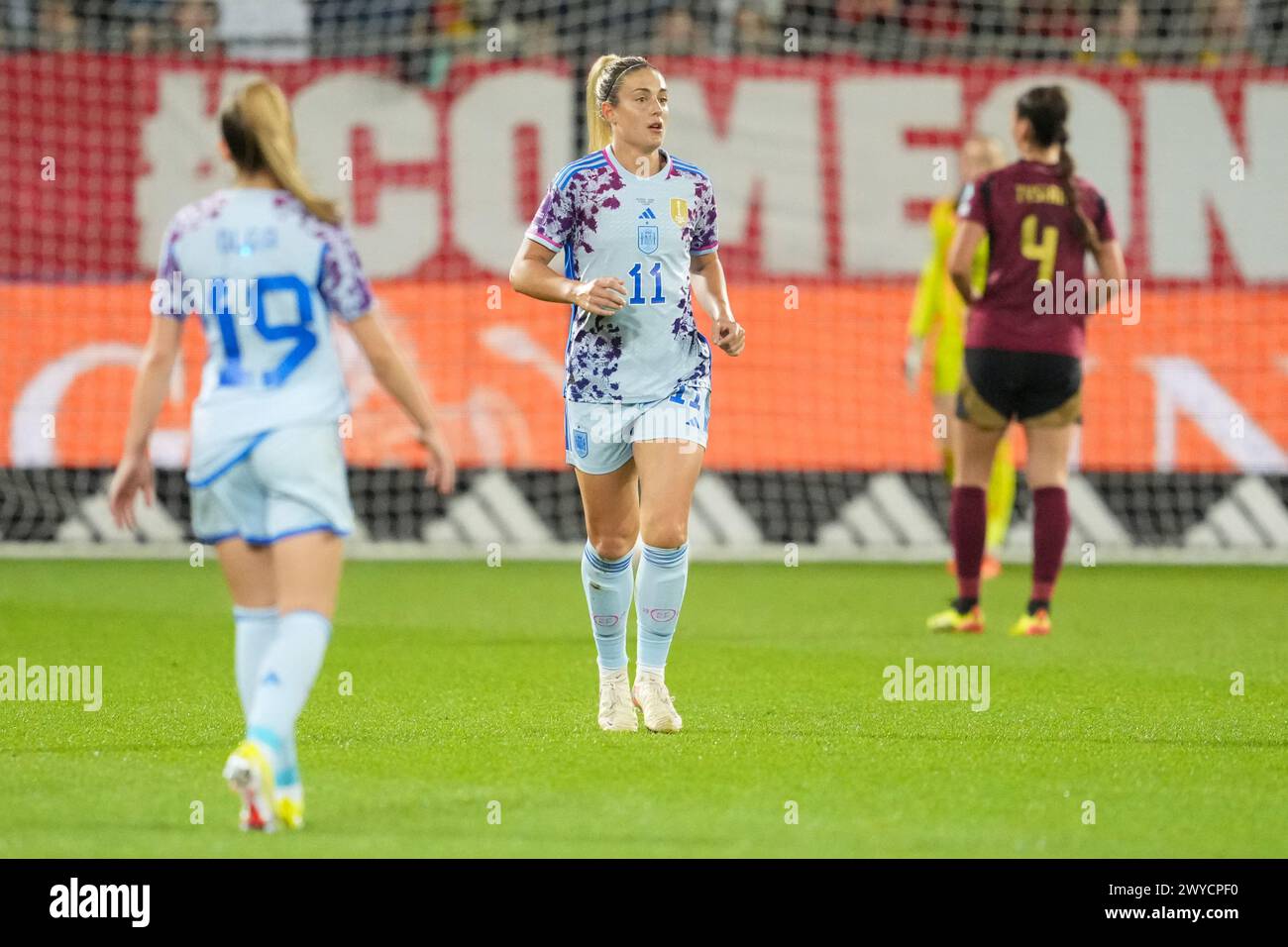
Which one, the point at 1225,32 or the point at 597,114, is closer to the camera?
the point at 597,114

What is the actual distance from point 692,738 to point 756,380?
25.3 ft

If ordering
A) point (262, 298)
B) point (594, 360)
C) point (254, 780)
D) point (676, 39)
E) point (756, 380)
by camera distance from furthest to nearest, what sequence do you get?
point (676, 39), point (756, 380), point (594, 360), point (262, 298), point (254, 780)

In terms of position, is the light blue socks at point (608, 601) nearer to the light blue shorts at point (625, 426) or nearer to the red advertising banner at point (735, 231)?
the light blue shorts at point (625, 426)

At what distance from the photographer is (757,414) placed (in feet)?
45.1

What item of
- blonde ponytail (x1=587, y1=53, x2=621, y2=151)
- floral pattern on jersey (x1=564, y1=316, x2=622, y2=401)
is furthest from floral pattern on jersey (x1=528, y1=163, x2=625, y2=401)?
blonde ponytail (x1=587, y1=53, x2=621, y2=151)

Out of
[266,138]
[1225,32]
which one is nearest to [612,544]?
[266,138]

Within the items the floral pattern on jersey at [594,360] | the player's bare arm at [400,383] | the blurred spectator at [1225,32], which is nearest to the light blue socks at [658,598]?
the floral pattern on jersey at [594,360]

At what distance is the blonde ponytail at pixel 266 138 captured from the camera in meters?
4.68

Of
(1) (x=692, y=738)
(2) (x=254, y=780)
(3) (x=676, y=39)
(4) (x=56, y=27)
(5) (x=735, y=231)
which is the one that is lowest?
(1) (x=692, y=738)

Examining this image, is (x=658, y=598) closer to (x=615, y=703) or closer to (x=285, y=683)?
(x=615, y=703)

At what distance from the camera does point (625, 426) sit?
20.6 feet
